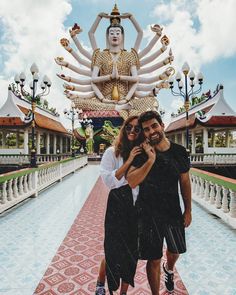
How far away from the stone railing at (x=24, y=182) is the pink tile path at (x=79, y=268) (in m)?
2.08

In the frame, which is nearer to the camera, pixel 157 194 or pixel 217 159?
pixel 157 194

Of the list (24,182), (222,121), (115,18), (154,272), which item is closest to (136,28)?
(115,18)

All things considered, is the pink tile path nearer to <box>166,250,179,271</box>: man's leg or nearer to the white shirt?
<box>166,250,179,271</box>: man's leg

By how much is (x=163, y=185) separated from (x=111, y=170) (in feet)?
1.57

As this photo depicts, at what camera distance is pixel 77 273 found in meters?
3.00

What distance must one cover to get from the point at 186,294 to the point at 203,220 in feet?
10.1

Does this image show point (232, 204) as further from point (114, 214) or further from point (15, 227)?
point (15, 227)

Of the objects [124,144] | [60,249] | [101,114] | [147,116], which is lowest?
[60,249]

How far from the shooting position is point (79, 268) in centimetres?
313

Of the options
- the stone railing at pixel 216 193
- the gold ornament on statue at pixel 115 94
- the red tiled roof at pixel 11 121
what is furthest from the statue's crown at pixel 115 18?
the stone railing at pixel 216 193

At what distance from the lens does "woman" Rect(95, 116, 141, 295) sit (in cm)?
206

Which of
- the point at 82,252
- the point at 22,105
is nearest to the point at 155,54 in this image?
the point at 22,105

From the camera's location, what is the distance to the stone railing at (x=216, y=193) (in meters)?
4.84

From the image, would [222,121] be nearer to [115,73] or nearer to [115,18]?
[115,73]
